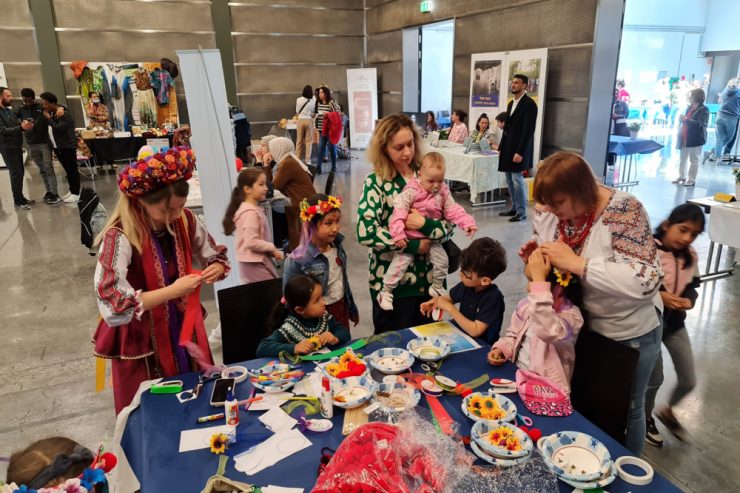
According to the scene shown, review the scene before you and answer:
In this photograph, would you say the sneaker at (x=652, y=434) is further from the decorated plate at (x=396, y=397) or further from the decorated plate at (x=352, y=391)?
the decorated plate at (x=352, y=391)

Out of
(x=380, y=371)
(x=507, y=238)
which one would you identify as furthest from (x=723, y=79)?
(x=380, y=371)

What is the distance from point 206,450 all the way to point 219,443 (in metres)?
0.05

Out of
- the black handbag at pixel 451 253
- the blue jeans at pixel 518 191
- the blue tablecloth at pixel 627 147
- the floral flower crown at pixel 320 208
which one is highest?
the floral flower crown at pixel 320 208

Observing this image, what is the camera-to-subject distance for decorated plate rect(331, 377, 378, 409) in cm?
174

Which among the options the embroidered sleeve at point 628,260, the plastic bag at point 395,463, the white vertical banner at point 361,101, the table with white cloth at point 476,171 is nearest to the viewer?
the plastic bag at point 395,463

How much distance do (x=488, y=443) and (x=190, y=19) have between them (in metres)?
13.4

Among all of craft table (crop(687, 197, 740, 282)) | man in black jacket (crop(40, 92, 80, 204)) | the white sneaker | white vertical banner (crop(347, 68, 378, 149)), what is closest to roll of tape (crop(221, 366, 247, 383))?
the white sneaker

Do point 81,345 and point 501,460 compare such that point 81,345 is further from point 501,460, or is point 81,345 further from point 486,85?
point 486,85

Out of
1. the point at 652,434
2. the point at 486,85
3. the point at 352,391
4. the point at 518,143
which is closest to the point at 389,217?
the point at 352,391

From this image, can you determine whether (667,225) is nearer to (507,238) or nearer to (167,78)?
(507,238)

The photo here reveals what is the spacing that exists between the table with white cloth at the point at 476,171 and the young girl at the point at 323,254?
5043 millimetres

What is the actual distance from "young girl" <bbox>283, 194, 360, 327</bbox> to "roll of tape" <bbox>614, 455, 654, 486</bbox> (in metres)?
1.55

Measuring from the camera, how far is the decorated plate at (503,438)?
1.47 meters

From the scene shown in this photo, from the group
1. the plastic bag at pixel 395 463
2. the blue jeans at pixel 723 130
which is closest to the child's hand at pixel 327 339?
the plastic bag at pixel 395 463
